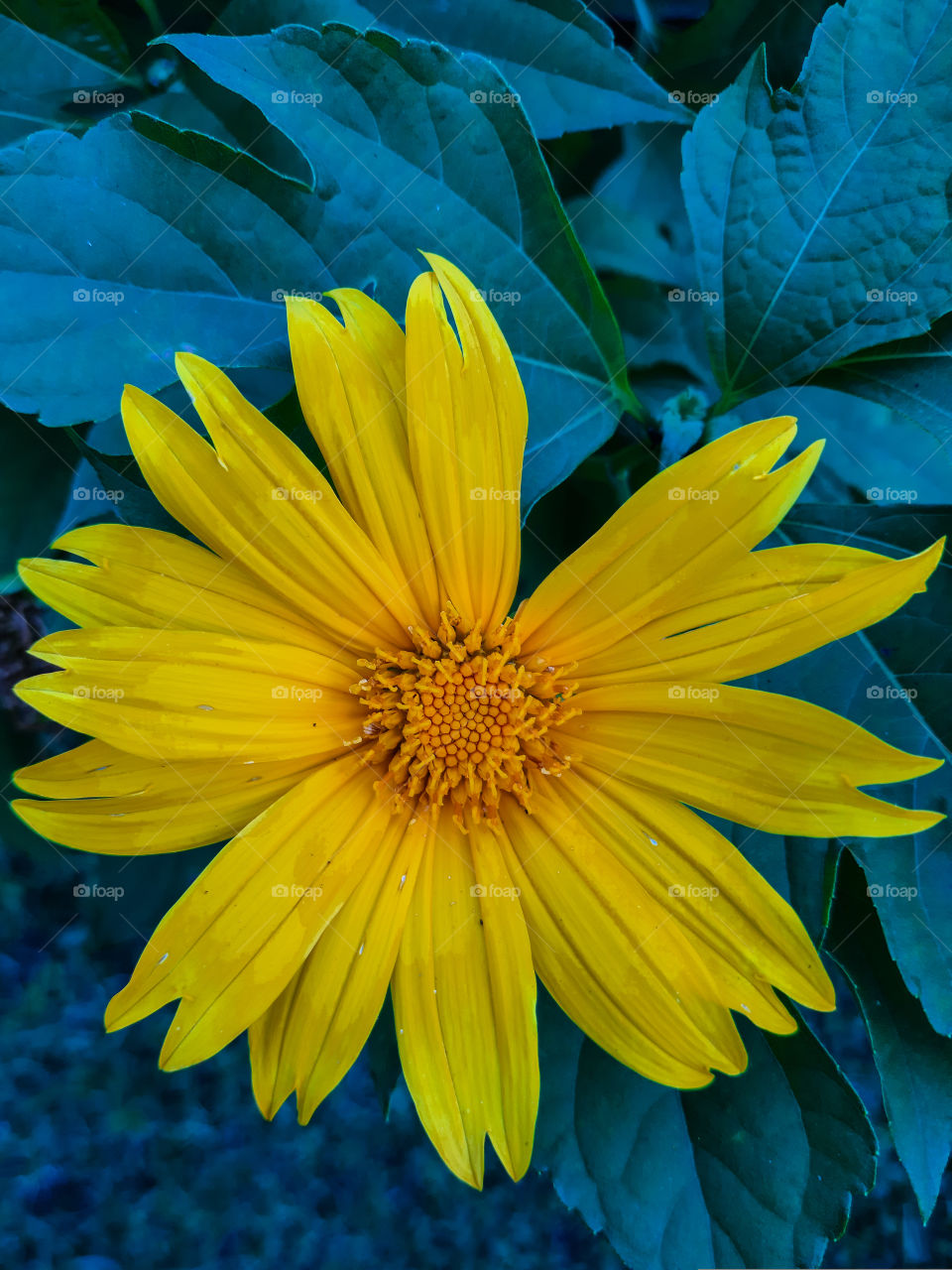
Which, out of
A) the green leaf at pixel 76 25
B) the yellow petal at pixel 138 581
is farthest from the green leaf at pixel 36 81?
the yellow petal at pixel 138 581

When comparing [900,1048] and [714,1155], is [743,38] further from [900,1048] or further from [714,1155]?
[714,1155]

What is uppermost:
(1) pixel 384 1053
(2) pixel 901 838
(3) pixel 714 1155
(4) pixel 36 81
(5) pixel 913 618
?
(4) pixel 36 81

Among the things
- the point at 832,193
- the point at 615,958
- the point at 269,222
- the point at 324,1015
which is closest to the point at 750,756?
the point at 615,958

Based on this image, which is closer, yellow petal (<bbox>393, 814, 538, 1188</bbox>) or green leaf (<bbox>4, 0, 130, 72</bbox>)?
yellow petal (<bbox>393, 814, 538, 1188</bbox>)

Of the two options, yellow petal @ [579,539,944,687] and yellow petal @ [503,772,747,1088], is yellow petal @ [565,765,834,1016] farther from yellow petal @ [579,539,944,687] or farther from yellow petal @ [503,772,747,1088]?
yellow petal @ [579,539,944,687]

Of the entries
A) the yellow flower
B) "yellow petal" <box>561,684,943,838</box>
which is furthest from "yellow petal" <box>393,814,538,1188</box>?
"yellow petal" <box>561,684,943,838</box>

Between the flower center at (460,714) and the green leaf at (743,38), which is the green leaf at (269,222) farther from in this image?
the green leaf at (743,38)

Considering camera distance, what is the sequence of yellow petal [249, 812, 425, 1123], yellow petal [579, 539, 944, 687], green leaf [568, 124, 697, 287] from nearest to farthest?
1. yellow petal [579, 539, 944, 687]
2. yellow petal [249, 812, 425, 1123]
3. green leaf [568, 124, 697, 287]
